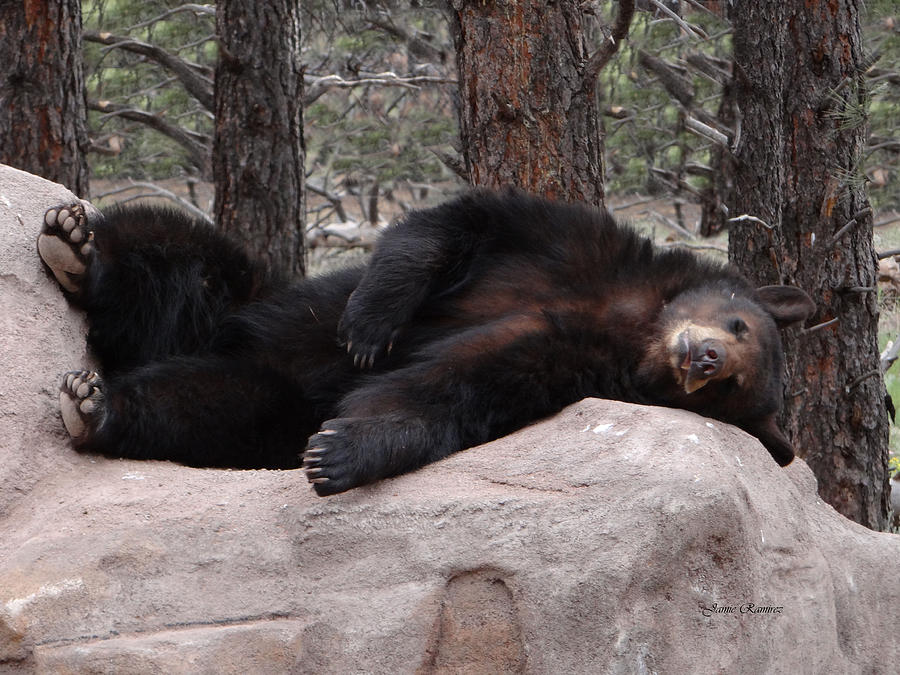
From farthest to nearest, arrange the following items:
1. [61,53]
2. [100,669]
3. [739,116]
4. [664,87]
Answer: [664,87] → [61,53] → [739,116] → [100,669]

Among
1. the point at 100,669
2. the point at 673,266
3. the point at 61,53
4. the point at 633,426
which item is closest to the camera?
the point at 100,669

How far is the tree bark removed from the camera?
16.4 feet

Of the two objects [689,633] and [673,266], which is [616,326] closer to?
[673,266]

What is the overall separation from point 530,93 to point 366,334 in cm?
175

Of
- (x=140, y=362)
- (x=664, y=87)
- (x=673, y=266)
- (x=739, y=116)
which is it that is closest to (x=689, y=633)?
(x=673, y=266)

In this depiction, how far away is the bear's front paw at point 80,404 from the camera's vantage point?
3.53 metres

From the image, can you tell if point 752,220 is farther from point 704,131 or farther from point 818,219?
point 704,131

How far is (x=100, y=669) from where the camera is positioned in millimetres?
2799

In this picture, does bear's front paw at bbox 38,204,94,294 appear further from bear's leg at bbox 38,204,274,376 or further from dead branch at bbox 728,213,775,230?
dead branch at bbox 728,213,775,230

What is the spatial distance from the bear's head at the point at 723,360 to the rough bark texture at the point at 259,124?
521cm

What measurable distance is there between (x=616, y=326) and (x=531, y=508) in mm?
1022

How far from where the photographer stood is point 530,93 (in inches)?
197

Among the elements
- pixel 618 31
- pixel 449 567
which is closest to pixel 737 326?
pixel 449 567

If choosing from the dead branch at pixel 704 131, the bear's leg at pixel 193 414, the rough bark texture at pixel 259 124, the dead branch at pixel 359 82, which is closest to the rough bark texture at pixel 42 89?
the rough bark texture at pixel 259 124
